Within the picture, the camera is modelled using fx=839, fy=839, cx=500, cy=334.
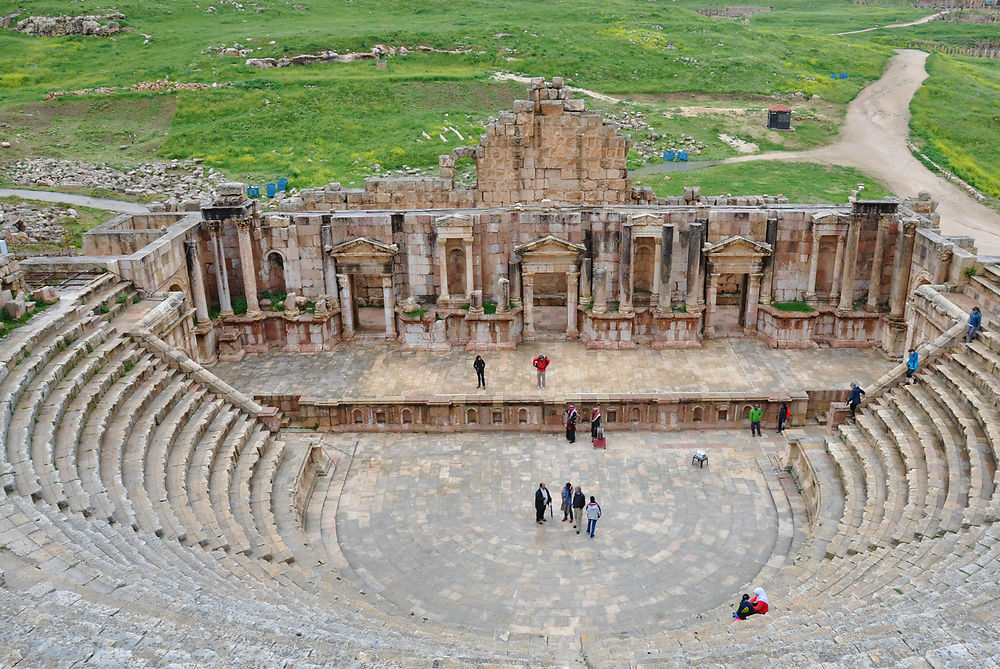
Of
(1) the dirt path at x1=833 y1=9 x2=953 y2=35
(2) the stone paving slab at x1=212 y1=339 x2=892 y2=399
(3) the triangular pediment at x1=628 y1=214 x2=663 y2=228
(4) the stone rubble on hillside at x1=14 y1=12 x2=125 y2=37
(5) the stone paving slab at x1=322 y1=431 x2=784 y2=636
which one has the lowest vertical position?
(5) the stone paving slab at x1=322 y1=431 x2=784 y2=636

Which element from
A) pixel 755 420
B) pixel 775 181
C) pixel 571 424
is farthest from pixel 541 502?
pixel 775 181

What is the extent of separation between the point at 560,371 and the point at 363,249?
761 centimetres

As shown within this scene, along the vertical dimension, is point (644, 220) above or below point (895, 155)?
above

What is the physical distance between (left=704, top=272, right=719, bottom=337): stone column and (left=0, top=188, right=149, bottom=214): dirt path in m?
27.1

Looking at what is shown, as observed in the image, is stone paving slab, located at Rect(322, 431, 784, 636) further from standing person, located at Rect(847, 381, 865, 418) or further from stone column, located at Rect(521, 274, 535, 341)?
stone column, located at Rect(521, 274, 535, 341)

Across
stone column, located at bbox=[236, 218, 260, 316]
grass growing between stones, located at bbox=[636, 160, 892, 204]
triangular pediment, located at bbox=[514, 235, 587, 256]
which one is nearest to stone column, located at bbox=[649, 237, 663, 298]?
triangular pediment, located at bbox=[514, 235, 587, 256]

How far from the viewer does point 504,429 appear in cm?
2356

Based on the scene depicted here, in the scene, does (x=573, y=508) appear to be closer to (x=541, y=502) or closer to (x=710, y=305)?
(x=541, y=502)

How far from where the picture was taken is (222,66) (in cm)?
6150

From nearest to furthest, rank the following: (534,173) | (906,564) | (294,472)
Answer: (906,564) < (294,472) < (534,173)

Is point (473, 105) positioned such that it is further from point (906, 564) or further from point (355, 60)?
point (906, 564)

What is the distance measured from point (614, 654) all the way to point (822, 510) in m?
8.63

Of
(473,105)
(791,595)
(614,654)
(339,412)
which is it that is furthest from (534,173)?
(473,105)

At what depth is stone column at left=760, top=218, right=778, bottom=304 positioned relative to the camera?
89.1ft
